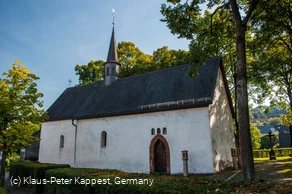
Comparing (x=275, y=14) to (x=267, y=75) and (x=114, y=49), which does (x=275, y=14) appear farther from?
(x=114, y=49)

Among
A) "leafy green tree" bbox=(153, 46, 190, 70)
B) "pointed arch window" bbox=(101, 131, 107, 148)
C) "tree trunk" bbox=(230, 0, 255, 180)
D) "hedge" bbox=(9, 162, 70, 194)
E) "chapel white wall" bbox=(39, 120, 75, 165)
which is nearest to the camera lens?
"tree trunk" bbox=(230, 0, 255, 180)

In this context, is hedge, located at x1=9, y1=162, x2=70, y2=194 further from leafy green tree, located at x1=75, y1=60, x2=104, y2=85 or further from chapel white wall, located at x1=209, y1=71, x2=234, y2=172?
leafy green tree, located at x1=75, y1=60, x2=104, y2=85

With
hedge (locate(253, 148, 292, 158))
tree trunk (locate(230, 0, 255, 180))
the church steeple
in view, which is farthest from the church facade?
hedge (locate(253, 148, 292, 158))

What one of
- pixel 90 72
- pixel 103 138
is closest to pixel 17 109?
pixel 103 138

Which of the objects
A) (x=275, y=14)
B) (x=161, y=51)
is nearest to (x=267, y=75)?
(x=275, y=14)

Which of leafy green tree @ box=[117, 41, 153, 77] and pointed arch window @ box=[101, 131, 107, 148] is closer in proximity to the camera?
pointed arch window @ box=[101, 131, 107, 148]

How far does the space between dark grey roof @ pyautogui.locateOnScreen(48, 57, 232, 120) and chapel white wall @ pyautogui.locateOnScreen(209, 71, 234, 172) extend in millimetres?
1103

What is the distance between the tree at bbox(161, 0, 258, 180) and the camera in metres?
8.55

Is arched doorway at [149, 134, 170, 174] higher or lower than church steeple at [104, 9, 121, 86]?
lower

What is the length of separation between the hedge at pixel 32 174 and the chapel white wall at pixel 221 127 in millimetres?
9335

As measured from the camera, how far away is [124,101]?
18562 millimetres

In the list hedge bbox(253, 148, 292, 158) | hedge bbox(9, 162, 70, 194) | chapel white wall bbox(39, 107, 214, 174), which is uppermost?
chapel white wall bbox(39, 107, 214, 174)

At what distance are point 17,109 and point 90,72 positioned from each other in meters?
22.4

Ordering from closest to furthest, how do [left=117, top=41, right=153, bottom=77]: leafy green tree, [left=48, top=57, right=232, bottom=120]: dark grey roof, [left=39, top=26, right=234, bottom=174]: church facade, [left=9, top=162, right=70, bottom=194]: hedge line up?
[left=9, top=162, right=70, bottom=194]: hedge < [left=39, top=26, right=234, bottom=174]: church facade < [left=48, top=57, right=232, bottom=120]: dark grey roof < [left=117, top=41, right=153, bottom=77]: leafy green tree
